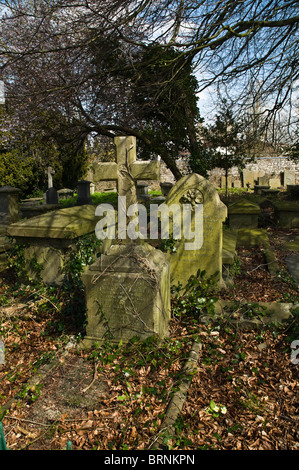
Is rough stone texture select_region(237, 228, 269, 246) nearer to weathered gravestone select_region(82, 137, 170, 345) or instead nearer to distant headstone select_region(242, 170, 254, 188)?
weathered gravestone select_region(82, 137, 170, 345)

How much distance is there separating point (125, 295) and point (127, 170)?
56.3 inches

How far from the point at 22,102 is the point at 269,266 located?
324 inches

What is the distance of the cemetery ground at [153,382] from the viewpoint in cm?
271

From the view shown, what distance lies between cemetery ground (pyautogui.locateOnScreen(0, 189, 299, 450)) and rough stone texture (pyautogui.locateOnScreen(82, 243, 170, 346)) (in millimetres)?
167

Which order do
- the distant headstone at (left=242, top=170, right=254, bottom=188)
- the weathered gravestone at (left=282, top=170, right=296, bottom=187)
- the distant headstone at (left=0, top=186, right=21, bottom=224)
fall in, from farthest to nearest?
the distant headstone at (left=242, top=170, right=254, bottom=188), the weathered gravestone at (left=282, top=170, right=296, bottom=187), the distant headstone at (left=0, top=186, right=21, bottom=224)

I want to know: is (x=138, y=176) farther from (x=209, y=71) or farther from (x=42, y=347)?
(x=209, y=71)

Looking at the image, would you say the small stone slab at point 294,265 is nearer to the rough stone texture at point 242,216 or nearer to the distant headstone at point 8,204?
the rough stone texture at point 242,216

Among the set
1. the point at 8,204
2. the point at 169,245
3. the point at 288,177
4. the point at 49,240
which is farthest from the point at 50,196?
the point at 288,177

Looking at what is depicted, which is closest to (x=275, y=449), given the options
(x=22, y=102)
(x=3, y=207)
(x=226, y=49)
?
(x=226, y=49)

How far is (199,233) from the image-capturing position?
17.9 ft

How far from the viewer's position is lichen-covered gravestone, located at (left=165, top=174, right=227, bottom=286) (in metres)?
5.41

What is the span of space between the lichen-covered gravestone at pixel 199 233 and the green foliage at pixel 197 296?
145 millimetres

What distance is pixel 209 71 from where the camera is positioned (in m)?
8.42

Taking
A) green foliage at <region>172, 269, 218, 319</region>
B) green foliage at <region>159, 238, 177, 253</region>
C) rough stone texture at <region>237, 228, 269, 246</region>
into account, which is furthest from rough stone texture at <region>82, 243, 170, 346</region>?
rough stone texture at <region>237, 228, 269, 246</region>
